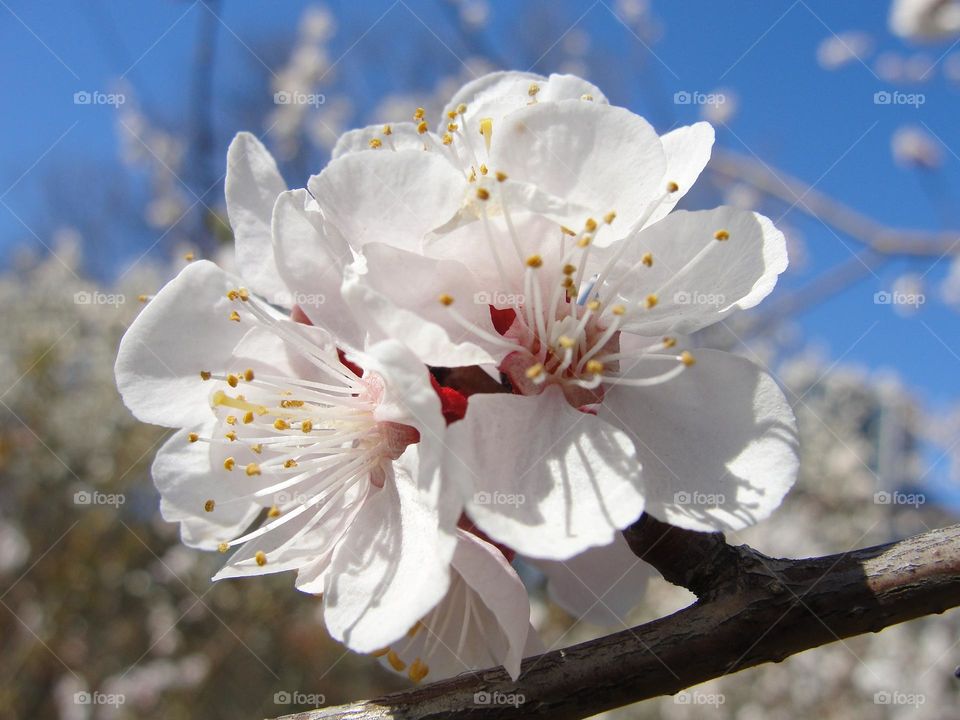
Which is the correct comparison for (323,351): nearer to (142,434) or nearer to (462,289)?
(462,289)

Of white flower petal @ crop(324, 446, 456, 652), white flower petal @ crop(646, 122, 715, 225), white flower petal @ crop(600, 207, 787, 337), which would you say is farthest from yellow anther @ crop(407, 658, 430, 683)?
white flower petal @ crop(646, 122, 715, 225)

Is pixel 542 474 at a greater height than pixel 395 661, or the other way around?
pixel 542 474

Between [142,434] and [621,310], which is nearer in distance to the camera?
[621,310]

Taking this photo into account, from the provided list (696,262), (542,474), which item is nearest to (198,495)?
(542,474)

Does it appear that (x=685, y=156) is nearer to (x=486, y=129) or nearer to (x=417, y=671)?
(x=486, y=129)

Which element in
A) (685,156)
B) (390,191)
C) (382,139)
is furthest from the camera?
(382,139)

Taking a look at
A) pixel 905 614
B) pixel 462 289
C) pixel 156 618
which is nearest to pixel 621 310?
pixel 462 289
